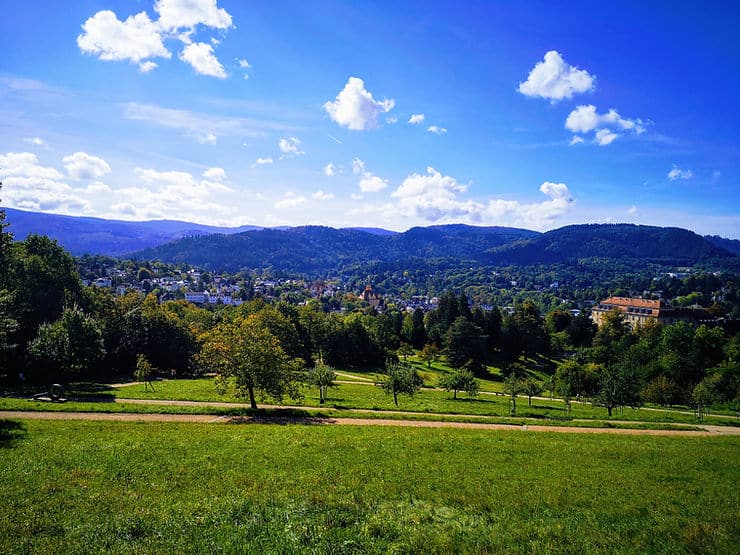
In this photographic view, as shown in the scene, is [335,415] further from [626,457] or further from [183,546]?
[183,546]

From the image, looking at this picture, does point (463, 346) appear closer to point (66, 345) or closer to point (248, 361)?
point (248, 361)

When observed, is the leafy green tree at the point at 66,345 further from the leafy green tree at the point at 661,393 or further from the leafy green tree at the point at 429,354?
the leafy green tree at the point at 661,393

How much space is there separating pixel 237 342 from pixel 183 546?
A: 18.3 meters

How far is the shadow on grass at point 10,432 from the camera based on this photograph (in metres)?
16.3

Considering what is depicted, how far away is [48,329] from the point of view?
3622cm

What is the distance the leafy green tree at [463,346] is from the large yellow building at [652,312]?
71.6 metres

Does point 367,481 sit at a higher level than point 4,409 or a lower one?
higher

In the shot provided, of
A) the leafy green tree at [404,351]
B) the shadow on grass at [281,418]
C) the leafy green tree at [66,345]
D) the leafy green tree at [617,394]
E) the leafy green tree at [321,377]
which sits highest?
the leafy green tree at [66,345]

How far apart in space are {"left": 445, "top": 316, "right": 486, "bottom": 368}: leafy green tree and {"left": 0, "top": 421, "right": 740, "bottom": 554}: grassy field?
5903 cm

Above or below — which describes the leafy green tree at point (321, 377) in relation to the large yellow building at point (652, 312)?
above

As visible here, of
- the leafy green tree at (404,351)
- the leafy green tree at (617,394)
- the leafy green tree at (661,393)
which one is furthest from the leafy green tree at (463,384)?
the leafy green tree at (404,351)

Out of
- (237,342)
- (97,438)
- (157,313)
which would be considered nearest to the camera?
(97,438)

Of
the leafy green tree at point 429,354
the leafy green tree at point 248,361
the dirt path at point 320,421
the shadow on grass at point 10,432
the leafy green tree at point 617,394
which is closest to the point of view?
the shadow on grass at point 10,432

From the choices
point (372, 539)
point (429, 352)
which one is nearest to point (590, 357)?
point (429, 352)
